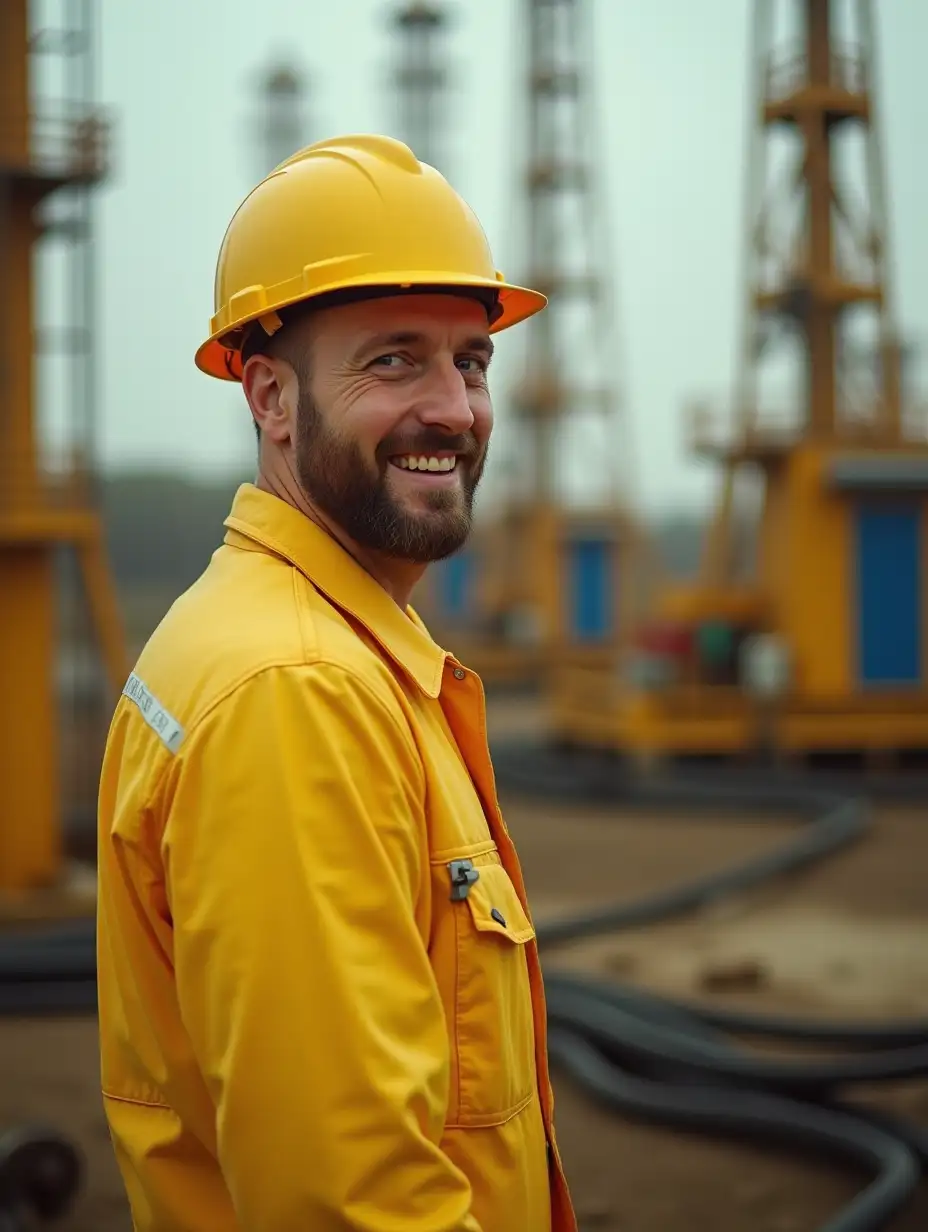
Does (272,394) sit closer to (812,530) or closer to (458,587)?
(812,530)

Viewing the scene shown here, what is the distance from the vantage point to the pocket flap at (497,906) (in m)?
2.00

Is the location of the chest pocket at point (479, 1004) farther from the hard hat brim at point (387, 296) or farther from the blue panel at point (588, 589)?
the blue panel at point (588, 589)

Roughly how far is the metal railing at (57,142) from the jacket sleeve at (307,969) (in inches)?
405

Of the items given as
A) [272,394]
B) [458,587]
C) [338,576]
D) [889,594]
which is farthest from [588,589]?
[338,576]

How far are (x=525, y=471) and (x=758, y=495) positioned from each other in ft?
58.0

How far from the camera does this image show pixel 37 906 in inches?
442

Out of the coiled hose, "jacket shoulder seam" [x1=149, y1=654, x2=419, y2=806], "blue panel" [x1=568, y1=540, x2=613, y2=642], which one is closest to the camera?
"jacket shoulder seam" [x1=149, y1=654, x2=419, y2=806]

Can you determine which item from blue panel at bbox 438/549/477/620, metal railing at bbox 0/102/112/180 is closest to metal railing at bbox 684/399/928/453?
metal railing at bbox 0/102/112/180

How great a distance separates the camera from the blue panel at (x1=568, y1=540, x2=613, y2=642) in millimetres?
37406

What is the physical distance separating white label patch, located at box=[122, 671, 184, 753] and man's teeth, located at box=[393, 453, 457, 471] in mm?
474

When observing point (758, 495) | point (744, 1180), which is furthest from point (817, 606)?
point (744, 1180)

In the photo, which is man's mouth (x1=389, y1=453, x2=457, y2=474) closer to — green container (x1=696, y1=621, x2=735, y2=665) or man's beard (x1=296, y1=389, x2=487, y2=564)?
man's beard (x1=296, y1=389, x2=487, y2=564)

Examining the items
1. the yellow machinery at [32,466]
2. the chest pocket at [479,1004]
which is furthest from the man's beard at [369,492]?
the yellow machinery at [32,466]

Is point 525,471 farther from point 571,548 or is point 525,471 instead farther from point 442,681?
point 442,681
